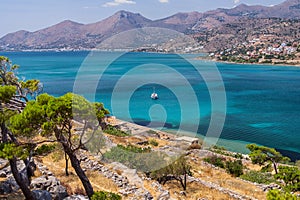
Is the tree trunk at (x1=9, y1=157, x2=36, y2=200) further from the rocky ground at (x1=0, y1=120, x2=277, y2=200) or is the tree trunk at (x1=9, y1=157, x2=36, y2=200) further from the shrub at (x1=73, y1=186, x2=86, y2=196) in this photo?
the shrub at (x1=73, y1=186, x2=86, y2=196)

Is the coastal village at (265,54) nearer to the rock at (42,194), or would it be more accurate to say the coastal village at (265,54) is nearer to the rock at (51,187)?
the rock at (51,187)

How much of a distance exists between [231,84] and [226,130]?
40.2m

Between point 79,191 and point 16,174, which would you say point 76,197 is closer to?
point 79,191

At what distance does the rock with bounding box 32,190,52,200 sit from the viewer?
891cm

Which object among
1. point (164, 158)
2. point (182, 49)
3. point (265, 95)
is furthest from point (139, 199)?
point (182, 49)

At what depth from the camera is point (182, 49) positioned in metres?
180

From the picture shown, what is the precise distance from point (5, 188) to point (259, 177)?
12.7 meters

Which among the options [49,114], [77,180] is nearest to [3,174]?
[77,180]

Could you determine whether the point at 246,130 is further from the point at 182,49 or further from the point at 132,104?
the point at 182,49

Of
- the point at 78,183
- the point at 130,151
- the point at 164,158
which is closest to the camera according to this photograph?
the point at 78,183

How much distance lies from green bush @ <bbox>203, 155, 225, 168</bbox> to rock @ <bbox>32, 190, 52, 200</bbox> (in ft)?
41.6

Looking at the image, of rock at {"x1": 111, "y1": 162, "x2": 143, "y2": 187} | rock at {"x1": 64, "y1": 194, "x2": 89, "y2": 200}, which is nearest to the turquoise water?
rock at {"x1": 111, "y1": 162, "x2": 143, "y2": 187}

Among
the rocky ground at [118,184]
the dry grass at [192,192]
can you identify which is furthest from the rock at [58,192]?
the dry grass at [192,192]

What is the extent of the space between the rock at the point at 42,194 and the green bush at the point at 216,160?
12666mm
